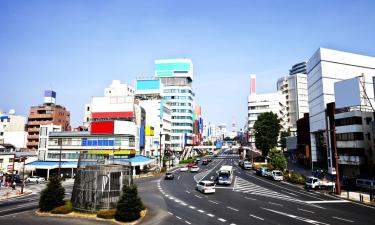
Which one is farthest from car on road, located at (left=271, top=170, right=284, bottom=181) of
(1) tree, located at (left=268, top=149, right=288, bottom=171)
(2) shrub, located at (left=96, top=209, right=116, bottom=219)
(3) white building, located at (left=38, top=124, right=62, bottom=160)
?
(3) white building, located at (left=38, top=124, right=62, bottom=160)

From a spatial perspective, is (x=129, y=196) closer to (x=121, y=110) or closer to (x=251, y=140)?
(x=121, y=110)

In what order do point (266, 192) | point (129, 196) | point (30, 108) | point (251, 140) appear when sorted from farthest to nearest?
point (251, 140) < point (30, 108) < point (266, 192) < point (129, 196)

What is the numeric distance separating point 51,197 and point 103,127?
48.2 metres

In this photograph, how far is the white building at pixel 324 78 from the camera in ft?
220

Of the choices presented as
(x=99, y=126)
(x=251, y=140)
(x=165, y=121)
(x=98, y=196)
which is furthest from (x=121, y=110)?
(x=251, y=140)

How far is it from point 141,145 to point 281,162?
124 ft

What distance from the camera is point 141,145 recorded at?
8450cm

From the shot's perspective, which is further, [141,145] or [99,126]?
[141,145]

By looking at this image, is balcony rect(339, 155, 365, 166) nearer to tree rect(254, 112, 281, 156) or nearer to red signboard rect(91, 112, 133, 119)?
tree rect(254, 112, 281, 156)

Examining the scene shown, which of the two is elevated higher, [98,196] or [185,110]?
[185,110]

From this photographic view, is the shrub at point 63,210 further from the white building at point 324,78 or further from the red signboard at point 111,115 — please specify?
the red signboard at point 111,115

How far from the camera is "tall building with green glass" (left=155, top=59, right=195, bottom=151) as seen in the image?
142m

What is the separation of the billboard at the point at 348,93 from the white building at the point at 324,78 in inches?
346

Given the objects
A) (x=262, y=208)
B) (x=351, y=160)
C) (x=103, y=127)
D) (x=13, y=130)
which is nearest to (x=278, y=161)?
(x=351, y=160)
